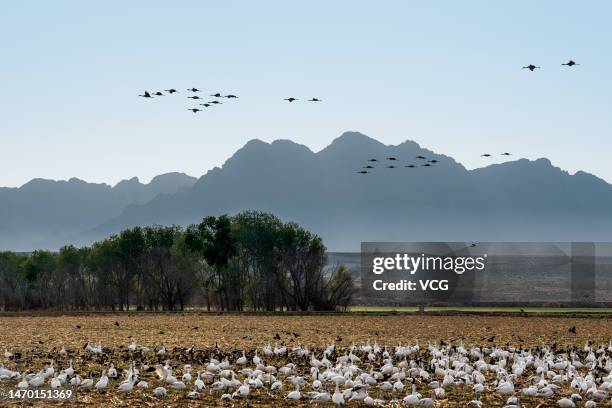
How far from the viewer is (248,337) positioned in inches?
1833

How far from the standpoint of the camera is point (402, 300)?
125688 mm

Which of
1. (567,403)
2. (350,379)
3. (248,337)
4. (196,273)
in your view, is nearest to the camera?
(567,403)

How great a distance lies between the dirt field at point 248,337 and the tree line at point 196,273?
26.0m

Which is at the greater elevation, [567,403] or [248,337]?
[248,337]

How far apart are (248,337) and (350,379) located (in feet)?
70.6

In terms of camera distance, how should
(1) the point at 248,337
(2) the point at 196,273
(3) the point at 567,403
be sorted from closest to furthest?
(3) the point at 567,403 → (1) the point at 248,337 → (2) the point at 196,273

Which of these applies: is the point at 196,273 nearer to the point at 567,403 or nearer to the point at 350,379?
the point at 350,379

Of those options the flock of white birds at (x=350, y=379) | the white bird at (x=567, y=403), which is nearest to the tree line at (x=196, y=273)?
the flock of white birds at (x=350, y=379)

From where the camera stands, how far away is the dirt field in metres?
28.1

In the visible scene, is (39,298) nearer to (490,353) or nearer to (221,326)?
(221,326)

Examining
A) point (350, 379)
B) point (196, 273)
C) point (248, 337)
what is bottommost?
point (248, 337)

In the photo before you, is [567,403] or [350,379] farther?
[350,379]

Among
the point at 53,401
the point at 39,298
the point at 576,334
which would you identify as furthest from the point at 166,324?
the point at 39,298

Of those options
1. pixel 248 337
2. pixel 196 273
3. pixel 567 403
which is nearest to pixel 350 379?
pixel 567 403
